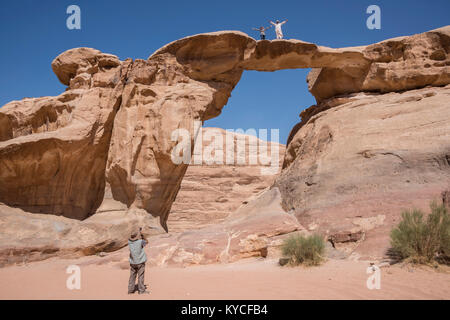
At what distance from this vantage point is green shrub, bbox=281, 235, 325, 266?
267 inches

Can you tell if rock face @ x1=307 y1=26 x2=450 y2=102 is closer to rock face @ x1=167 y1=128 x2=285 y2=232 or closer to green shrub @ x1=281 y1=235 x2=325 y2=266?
green shrub @ x1=281 y1=235 x2=325 y2=266

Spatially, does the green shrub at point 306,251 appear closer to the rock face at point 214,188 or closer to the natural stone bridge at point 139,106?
the natural stone bridge at point 139,106

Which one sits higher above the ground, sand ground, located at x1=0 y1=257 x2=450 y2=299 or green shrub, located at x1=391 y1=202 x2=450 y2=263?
green shrub, located at x1=391 y1=202 x2=450 y2=263

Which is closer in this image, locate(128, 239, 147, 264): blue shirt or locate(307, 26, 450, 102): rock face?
locate(128, 239, 147, 264): blue shirt

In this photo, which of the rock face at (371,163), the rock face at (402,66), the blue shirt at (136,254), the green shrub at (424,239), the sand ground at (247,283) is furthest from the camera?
the rock face at (402,66)

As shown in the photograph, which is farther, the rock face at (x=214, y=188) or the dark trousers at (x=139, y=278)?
the rock face at (x=214, y=188)

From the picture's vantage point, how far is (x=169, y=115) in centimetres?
1141

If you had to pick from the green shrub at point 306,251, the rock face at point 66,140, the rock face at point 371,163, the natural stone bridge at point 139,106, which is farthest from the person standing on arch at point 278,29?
the green shrub at point 306,251

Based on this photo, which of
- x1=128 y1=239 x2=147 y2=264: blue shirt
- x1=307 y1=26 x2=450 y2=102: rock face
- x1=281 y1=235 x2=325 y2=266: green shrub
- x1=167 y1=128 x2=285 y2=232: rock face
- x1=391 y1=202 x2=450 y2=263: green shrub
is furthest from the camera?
x1=167 y1=128 x2=285 y2=232: rock face

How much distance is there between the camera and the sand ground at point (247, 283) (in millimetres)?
4973

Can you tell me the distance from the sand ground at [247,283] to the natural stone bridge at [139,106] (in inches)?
161

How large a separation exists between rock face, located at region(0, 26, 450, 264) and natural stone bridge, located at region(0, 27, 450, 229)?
33 millimetres

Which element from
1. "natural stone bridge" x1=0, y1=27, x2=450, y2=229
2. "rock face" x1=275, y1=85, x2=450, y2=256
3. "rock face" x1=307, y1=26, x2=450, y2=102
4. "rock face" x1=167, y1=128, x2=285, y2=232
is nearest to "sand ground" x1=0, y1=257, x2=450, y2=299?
"rock face" x1=275, y1=85, x2=450, y2=256
